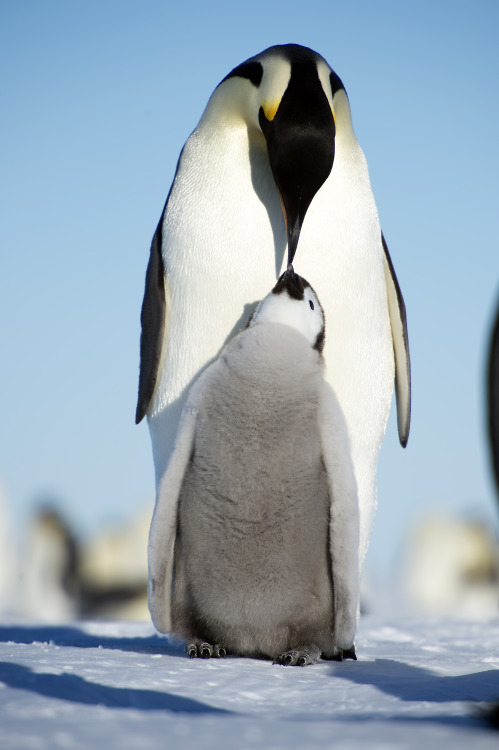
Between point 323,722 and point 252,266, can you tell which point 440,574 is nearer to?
point 252,266

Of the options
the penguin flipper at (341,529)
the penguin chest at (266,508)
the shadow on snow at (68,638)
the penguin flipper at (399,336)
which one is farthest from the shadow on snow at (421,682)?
the penguin flipper at (399,336)

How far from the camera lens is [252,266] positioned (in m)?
3.39

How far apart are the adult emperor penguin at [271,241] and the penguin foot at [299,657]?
67cm

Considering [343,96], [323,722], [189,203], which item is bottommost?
[323,722]

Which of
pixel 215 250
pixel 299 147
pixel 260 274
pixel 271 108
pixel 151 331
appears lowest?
pixel 151 331

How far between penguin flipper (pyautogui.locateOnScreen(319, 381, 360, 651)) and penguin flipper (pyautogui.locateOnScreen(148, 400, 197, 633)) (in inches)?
16.6

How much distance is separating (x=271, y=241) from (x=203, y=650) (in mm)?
1484

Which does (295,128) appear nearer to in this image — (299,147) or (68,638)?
(299,147)

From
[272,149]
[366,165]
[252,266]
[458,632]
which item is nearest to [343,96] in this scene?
[366,165]

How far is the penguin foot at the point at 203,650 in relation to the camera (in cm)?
282

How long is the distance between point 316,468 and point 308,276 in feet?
2.89

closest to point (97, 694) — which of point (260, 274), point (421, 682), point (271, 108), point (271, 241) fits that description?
point (421, 682)

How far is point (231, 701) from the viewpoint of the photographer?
2016 mm

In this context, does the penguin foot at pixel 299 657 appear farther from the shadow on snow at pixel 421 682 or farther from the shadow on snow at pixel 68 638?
the shadow on snow at pixel 68 638
